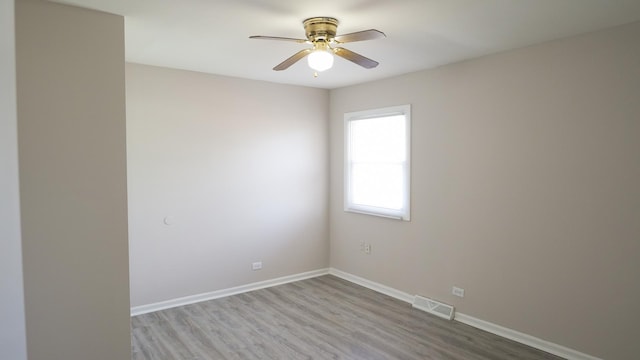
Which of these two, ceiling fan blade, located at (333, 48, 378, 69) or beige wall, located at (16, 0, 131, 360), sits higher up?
ceiling fan blade, located at (333, 48, 378, 69)

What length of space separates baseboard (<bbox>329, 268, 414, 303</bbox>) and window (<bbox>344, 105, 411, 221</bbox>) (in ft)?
2.94

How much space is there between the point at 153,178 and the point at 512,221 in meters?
3.64

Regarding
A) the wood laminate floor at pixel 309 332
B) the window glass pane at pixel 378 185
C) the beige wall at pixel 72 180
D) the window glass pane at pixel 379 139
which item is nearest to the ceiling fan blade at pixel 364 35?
the beige wall at pixel 72 180

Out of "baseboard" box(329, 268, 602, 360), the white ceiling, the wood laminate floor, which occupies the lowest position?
the wood laminate floor

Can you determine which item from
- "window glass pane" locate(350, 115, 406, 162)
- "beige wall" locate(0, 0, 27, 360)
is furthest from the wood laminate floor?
"window glass pane" locate(350, 115, 406, 162)

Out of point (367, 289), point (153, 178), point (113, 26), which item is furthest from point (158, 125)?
point (367, 289)

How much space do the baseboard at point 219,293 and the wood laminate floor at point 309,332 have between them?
10cm

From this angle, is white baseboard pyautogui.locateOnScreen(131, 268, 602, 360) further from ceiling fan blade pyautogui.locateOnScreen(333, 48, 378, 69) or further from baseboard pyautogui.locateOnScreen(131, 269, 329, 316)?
ceiling fan blade pyautogui.locateOnScreen(333, 48, 378, 69)

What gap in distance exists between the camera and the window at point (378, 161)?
4.69 metres

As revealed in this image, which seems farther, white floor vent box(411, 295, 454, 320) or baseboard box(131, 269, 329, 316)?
baseboard box(131, 269, 329, 316)

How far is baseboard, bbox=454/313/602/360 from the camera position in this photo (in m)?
3.26

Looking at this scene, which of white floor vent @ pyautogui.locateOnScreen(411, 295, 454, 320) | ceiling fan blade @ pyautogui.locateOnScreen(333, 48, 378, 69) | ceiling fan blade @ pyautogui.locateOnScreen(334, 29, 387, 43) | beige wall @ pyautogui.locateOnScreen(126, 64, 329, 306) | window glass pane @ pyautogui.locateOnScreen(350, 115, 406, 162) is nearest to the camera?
ceiling fan blade @ pyautogui.locateOnScreen(334, 29, 387, 43)

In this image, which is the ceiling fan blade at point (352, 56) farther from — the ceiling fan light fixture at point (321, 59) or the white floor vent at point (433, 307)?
the white floor vent at point (433, 307)

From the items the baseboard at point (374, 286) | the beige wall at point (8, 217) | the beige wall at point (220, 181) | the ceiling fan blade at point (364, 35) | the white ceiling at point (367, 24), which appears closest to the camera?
the beige wall at point (8, 217)
